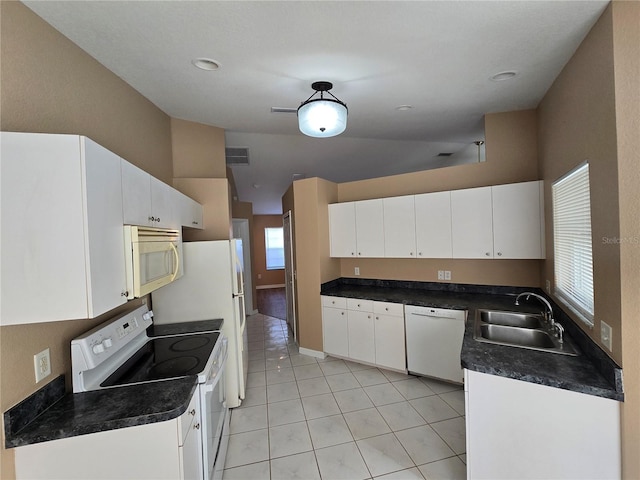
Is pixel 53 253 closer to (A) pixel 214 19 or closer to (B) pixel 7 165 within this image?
(B) pixel 7 165

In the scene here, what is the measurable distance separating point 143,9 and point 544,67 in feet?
8.40

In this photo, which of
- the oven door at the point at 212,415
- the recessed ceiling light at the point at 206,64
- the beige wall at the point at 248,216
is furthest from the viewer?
the beige wall at the point at 248,216

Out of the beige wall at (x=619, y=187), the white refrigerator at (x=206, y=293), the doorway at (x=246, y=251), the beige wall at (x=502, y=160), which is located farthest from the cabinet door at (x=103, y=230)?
the doorway at (x=246, y=251)

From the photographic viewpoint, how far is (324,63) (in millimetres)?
1999

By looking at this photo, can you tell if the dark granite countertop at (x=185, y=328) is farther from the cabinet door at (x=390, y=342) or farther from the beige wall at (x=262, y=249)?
the beige wall at (x=262, y=249)

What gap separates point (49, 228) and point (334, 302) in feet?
9.49

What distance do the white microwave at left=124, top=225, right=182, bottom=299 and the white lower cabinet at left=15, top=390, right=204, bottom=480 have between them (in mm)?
622

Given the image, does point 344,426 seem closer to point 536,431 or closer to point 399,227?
point 536,431

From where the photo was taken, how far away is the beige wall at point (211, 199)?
9.97ft

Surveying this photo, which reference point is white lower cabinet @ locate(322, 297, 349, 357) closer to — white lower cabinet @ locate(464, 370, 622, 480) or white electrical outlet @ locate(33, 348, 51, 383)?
white lower cabinet @ locate(464, 370, 622, 480)

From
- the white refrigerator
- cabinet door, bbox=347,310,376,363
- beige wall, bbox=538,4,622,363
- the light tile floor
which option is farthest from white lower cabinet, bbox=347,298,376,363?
beige wall, bbox=538,4,622,363

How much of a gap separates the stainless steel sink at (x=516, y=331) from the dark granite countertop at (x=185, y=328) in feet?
6.80

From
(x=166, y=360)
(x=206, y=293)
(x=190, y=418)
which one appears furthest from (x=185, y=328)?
(x=190, y=418)

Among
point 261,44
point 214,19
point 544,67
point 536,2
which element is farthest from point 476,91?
point 214,19
